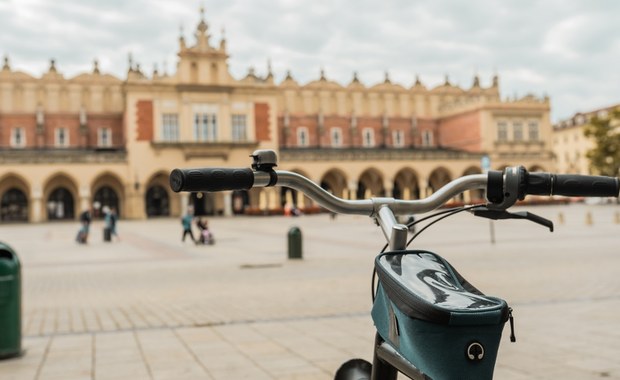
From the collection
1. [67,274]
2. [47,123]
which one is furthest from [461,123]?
[67,274]

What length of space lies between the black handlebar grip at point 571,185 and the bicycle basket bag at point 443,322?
616 millimetres

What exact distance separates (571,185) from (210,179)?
52.4 inches

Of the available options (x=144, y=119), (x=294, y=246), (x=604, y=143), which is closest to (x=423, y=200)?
(x=294, y=246)

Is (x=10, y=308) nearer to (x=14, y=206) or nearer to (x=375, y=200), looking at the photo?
(x=375, y=200)

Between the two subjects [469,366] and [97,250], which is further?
[97,250]

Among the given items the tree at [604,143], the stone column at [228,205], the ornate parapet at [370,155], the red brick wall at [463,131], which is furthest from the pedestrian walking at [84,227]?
the tree at [604,143]

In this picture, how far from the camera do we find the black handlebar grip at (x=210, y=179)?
236cm

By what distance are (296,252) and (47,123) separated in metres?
46.3

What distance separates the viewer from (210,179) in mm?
2414

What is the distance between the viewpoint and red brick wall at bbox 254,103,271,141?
56562 millimetres

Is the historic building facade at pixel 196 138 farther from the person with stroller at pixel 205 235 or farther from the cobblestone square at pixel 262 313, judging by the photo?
the cobblestone square at pixel 262 313

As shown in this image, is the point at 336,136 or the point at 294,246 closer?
the point at 294,246

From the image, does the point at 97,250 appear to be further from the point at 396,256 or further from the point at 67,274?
the point at 396,256

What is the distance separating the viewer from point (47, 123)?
57.8 meters
